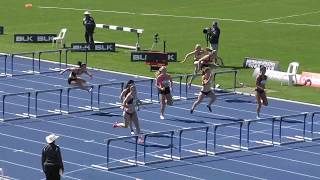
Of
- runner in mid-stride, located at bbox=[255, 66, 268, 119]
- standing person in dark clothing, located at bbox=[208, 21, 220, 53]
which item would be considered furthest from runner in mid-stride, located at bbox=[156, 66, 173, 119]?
standing person in dark clothing, located at bbox=[208, 21, 220, 53]

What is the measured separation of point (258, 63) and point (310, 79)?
11.5ft

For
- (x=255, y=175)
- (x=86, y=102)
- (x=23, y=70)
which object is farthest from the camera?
(x=23, y=70)

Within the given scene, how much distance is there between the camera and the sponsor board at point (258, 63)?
40.3m

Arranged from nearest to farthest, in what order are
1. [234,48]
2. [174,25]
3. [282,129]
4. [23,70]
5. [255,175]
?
[255,175], [282,129], [23,70], [234,48], [174,25]

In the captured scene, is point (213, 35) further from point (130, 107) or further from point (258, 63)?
point (130, 107)

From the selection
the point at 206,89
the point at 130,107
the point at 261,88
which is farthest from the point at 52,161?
the point at 261,88

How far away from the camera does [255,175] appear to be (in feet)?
83.9

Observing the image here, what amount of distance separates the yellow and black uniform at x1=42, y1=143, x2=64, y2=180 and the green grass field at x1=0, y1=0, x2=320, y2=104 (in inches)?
587

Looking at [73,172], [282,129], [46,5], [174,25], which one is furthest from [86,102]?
[46,5]

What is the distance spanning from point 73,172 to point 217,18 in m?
32.6

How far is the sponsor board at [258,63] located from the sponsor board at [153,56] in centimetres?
290

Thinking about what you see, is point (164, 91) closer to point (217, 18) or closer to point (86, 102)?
point (86, 102)

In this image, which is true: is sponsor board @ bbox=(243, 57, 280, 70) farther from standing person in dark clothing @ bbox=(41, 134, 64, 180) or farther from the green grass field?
standing person in dark clothing @ bbox=(41, 134, 64, 180)

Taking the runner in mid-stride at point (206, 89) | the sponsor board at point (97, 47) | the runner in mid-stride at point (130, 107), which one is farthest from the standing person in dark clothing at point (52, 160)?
the sponsor board at point (97, 47)
